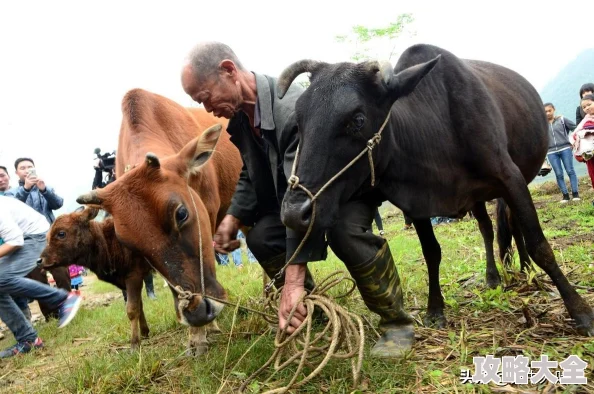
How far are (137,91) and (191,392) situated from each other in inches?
126

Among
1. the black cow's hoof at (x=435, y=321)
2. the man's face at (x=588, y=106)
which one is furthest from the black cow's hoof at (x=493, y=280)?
the man's face at (x=588, y=106)

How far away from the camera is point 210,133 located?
12.1 ft

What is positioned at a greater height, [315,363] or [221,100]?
[221,100]

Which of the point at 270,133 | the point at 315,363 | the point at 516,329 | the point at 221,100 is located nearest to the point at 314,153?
the point at 270,133

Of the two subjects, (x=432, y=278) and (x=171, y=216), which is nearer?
(x=171, y=216)

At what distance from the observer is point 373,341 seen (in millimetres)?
2955

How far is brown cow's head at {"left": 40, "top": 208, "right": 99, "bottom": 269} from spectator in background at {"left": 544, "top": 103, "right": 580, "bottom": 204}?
29.4ft

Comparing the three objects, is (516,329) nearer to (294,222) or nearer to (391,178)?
(391,178)

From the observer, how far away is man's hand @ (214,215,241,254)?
10.6ft

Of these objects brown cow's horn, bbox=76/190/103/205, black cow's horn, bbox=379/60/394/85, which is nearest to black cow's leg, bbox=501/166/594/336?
black cow's horn, bbox=379/60/394/85

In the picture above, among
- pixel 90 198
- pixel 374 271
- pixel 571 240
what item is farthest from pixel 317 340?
pixel 571 240

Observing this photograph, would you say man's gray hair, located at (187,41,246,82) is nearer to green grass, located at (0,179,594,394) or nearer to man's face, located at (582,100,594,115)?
green grass, located at (0,179,594,394)

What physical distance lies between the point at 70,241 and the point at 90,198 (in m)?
→ 2.21

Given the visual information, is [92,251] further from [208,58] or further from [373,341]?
[373,341]
